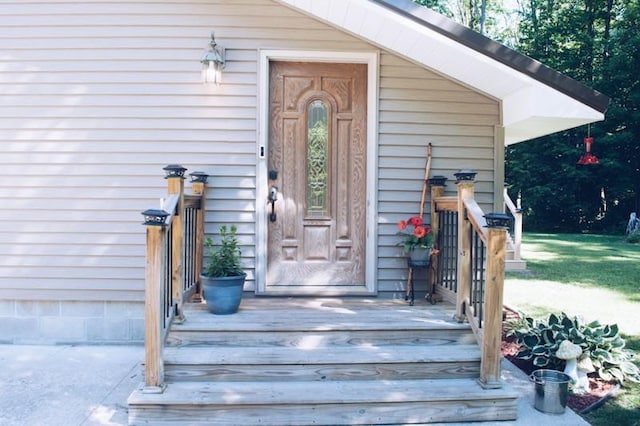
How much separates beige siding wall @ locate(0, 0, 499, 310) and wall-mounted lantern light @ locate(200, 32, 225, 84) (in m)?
0.09

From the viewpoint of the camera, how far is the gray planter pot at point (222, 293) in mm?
3611

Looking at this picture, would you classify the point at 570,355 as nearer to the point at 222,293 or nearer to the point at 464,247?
the point at 464,247

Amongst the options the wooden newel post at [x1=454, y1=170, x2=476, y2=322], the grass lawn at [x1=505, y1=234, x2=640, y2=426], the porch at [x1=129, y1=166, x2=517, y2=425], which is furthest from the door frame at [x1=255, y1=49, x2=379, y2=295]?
the grass lawn at [x1=505, y1=234, x2=640, y2=426]

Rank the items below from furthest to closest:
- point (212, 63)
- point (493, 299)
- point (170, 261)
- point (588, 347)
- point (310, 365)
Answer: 1. point (212, 63)
2. point (588, 347)
3. point (170, 261)
4. point (310, 365)
5. point (493, 299)

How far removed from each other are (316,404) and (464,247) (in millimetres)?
1432

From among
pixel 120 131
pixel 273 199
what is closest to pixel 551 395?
pixel 273 199

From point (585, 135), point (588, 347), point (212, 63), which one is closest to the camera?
point (588, 347)

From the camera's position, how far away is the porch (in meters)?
2.98

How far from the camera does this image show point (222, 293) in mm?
3646

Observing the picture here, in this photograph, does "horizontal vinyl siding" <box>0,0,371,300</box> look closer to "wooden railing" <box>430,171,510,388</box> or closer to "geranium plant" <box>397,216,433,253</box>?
"geranium plant" <box>397,216,433,253</box>

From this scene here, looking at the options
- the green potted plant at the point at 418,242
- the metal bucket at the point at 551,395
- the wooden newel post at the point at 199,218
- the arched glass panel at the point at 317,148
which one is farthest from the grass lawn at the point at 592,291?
the wooden newel post at the point at 199,218

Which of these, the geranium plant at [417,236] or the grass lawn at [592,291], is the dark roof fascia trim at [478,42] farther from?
the grass lawn at [592,291]

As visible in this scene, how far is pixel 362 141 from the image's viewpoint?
4.47 metres

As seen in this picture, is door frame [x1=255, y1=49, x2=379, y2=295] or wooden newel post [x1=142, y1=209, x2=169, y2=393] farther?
door frame [x1=255, y1=49, x2=379, y2=295]
